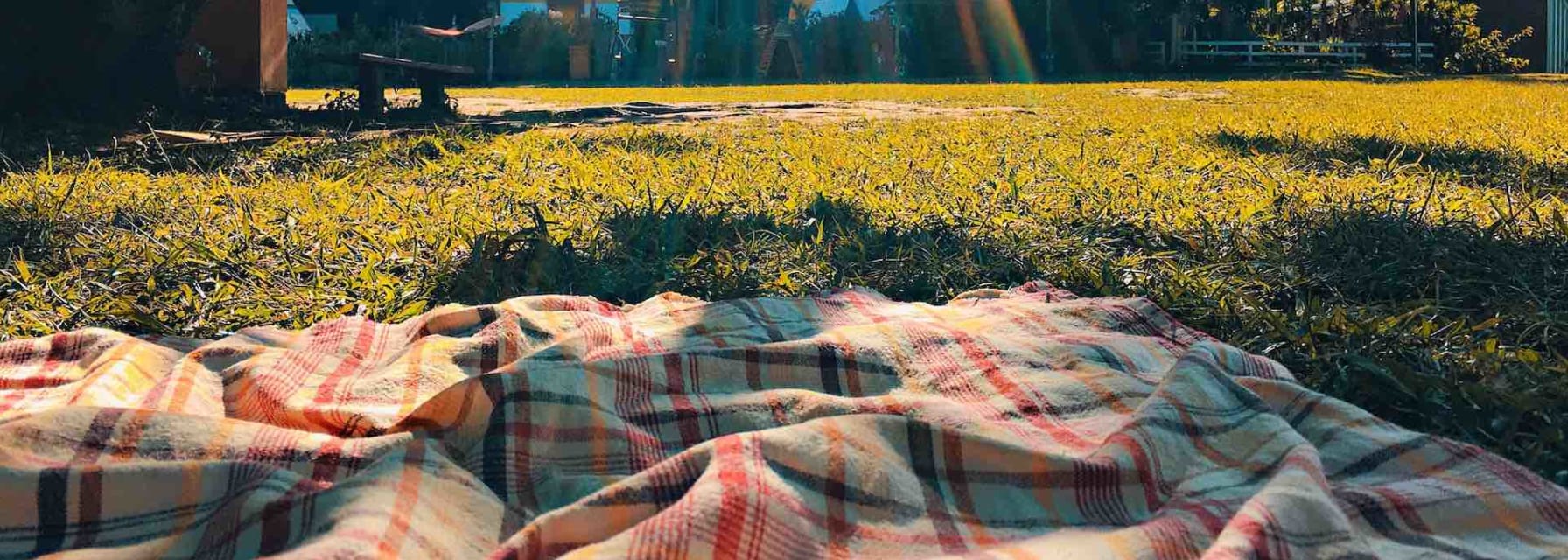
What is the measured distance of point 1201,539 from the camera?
4.67 ft

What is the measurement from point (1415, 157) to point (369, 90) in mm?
6484

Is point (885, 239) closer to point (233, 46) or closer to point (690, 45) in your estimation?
point (233, 46)

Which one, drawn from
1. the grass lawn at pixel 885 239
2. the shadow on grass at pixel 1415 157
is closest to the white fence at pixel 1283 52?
the shadow on grass at pixel 1415 157

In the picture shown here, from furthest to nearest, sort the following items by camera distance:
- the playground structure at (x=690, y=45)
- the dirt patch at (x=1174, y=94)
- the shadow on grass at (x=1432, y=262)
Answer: the playground structure at (x=690, y=45) < the dirt patch at (x=1174, y=94) < the shadow on grass at (x=1432, y=262)

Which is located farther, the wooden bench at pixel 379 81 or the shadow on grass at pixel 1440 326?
the wooden bench at pixel 379 81

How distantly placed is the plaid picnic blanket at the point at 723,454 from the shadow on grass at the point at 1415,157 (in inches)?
118

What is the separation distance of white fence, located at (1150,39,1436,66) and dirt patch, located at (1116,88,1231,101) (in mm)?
8075

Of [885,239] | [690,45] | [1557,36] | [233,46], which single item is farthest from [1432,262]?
[1557,36]

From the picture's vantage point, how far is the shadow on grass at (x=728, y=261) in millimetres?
3016

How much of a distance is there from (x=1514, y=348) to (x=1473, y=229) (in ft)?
3.59

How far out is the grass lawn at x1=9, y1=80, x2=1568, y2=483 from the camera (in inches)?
98.0

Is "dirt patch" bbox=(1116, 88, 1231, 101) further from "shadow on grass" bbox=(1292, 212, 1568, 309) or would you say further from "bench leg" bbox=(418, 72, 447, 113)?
"shadow on grass" bbox=(1292, 212, 1568, 309)

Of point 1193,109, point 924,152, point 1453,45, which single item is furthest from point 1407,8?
point 924,152

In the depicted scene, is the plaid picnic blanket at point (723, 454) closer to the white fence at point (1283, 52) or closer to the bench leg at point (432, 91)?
the bench leg at point (432, 91)
